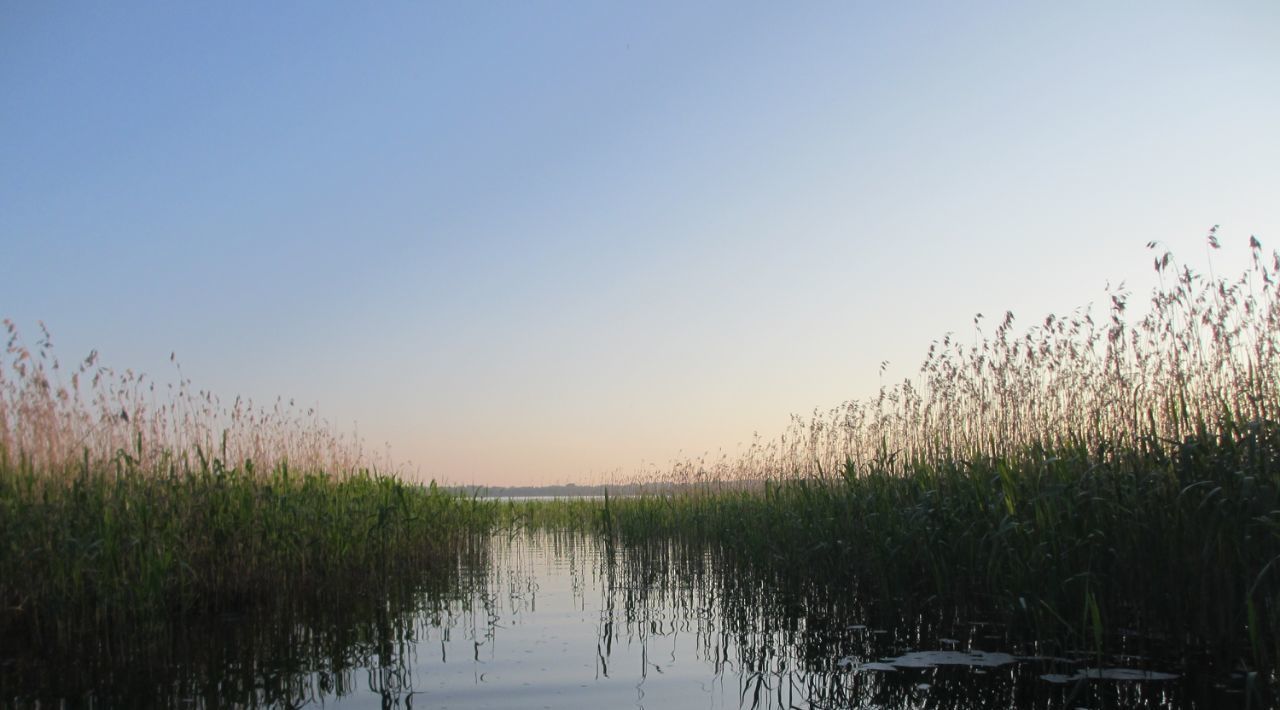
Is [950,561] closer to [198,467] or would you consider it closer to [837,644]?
[837,644]

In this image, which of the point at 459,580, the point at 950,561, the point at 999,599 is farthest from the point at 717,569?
the point at 999,599

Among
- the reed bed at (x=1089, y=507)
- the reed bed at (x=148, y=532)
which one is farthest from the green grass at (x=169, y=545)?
the reed bed at (x=1089, y=507)

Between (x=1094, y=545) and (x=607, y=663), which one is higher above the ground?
(x=1094, y=545)

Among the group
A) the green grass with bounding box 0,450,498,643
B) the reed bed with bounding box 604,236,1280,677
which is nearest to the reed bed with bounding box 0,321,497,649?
the green grass with bounding box 0,450,498,643

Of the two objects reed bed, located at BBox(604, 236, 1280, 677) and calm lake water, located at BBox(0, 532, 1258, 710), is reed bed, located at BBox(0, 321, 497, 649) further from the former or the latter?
reed bed, located at BBox(604, 236, 1280, 677)

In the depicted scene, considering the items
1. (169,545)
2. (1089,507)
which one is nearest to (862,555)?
(1089,507)

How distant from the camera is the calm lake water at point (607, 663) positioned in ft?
17.8

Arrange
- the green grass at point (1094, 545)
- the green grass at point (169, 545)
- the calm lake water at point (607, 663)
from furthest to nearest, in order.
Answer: the green grass at point (169, 545) → the calm lake water at point (607, 663) → the green grass at point (1094, 545)

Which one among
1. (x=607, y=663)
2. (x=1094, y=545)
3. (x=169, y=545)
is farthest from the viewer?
(x=169, y=545)

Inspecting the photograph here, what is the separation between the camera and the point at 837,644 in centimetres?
699

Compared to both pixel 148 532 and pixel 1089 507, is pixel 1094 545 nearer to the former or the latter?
pixel 1089 507

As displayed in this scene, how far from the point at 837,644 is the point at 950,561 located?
4.58 feet

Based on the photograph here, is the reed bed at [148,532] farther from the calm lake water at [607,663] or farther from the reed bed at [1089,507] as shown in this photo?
the reed bed at [1089,507]

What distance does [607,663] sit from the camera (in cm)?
673
